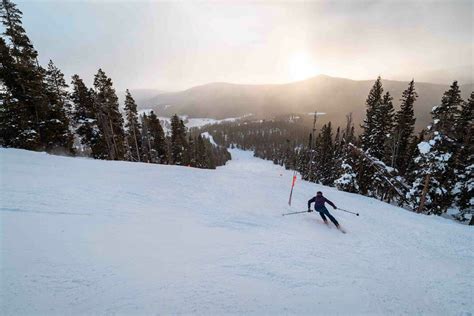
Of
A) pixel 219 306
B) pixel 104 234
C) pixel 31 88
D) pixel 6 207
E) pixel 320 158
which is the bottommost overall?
pixel 320 158

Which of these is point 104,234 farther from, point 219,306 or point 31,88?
point 31,88

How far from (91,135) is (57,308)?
1204 inches

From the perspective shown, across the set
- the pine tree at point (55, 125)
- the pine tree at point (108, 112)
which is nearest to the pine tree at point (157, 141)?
the pine tree at point (108, 112)

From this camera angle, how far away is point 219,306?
4.51 metres

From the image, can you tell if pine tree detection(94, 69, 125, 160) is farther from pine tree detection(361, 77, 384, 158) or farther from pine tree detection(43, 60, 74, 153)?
pine tree detection(361, 77, 384, 158)

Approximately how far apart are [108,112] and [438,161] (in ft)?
125

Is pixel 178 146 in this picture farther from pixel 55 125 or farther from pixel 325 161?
pixel 325 161

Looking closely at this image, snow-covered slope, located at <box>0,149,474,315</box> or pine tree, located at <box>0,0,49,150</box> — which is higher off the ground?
pine tree, located at <box>0,0,49,150</box>

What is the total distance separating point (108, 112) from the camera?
28.3 metres

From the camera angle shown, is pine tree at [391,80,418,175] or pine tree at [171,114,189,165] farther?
pine tree at [171,114,189,165]

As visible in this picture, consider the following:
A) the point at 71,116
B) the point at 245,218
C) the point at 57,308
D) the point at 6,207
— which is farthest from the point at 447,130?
the point at 71,116

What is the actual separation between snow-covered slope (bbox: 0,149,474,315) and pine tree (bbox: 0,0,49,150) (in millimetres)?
11829

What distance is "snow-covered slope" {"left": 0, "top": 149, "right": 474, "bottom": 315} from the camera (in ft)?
14.5

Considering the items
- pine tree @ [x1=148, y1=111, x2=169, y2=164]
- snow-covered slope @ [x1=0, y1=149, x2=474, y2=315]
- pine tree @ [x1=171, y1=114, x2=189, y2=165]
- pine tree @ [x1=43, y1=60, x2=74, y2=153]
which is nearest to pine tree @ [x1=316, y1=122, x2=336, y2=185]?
pine tree @ [x1=171, y1=114, x2=189, y2=165]
